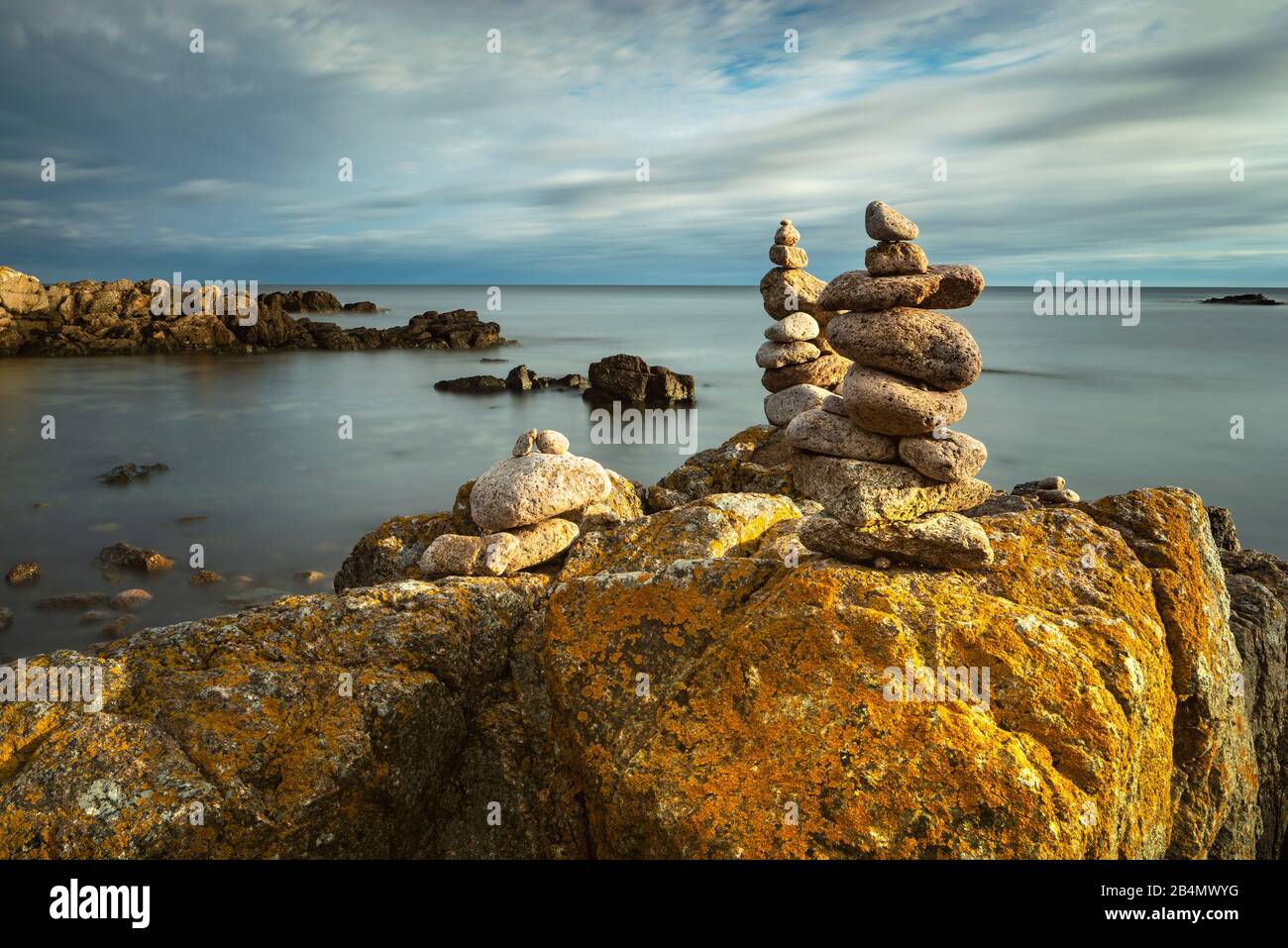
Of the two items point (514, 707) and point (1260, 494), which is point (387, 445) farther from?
point (1260, 494)

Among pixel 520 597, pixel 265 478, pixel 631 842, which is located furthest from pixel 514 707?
pixel 265 478

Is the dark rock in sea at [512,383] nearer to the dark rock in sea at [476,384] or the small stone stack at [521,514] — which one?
the dark rock in sea at [476,384]

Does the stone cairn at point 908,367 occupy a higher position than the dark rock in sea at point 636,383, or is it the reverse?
the dark rock in sea at point 636,383

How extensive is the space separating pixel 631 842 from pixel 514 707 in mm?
1651

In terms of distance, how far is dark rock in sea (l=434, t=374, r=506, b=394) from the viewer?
142 ft

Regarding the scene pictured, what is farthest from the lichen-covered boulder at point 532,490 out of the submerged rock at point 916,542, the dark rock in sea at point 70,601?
the dark rock in sea at point 70,601

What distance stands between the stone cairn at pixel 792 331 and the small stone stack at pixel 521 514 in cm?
736

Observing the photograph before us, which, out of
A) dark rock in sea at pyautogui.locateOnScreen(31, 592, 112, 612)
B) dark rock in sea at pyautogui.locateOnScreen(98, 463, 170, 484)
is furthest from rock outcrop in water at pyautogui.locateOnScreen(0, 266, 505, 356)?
dark rock in sea at pyautogui.locateOnScreen(31, 592, 112, 612)

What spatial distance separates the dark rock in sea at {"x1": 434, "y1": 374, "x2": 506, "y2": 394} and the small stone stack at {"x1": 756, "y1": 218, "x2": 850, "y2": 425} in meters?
28.7

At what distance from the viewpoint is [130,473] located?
86.3 feet

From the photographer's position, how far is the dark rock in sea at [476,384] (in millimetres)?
43375

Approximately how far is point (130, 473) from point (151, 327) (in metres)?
36.7

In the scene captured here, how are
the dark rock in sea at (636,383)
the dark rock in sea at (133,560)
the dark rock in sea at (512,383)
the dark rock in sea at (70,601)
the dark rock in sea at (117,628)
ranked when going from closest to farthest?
1. the dark rock in sea at (117,628)
2. the dark rock in sea at (70,601)
3. the dark rock in sea at (133,560)
4. the dark rock in sea at (636,383)
5. the dark rock in sea at (512,383)

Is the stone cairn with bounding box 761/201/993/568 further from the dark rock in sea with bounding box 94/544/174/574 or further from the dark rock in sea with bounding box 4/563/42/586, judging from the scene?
the dark rock in sea with bounding box 4/563/42/586
